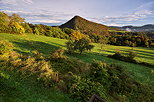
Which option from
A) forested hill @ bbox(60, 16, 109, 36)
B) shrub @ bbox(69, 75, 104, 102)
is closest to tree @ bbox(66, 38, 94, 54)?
shrub @ bbox(69, 75, 104, 102)

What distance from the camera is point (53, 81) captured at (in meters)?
8.84

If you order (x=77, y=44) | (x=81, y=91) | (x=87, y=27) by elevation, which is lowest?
(x=81, y=91)

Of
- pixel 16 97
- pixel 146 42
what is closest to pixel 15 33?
pixel 16 97

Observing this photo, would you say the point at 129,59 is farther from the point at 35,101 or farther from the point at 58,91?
the point at 35,101

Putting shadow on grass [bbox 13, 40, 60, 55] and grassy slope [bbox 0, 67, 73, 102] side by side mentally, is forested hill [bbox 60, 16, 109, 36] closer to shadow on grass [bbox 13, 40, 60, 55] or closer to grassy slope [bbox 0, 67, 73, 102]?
shadow on grass [bbox 13, 40, 60, 55]

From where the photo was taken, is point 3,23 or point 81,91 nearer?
point 81,91

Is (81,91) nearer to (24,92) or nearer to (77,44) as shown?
(24,92)

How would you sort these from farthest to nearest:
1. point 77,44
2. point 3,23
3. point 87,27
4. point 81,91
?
point 87,27
point 3,23
point 77,44
point 81,91

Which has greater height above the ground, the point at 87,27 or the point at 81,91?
the point at 87,27

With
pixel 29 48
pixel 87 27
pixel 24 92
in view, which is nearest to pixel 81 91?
pixel 24 92

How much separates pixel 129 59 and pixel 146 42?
70023 millimetres

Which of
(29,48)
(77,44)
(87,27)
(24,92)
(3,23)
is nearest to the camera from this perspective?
(24,92)

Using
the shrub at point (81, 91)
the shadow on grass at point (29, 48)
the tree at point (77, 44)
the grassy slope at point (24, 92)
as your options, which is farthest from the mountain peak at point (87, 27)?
the grassy slope at point (24, 92)

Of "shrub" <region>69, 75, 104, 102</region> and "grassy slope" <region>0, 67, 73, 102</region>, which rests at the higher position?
"grassy slope" <region>0, 67, 73, 102</region>
